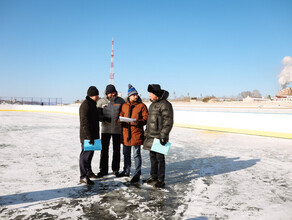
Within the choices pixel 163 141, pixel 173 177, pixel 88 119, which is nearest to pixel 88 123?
pixel 88 119

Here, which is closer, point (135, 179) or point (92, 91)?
point (92, 91)

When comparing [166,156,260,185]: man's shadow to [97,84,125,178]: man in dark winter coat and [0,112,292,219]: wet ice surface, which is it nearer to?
[0,112,292,219]: wet ice surface

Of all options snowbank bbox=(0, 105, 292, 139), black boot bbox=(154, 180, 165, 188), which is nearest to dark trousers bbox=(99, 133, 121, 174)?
black boot bbox=(154, 180, 165, 188)

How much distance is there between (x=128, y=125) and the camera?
15.2 ft

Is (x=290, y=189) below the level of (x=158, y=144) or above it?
below

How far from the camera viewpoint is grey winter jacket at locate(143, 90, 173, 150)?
163 inches

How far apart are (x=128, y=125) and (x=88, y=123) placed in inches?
30.2

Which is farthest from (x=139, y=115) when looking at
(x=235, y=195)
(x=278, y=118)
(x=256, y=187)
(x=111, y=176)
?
(x=278, y=118)

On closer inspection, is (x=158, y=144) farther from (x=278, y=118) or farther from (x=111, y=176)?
(x=278, y=118)

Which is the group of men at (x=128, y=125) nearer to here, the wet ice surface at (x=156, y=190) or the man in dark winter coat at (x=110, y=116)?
the man in dark winter coat at (x=110, y=116)

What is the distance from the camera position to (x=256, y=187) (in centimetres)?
448

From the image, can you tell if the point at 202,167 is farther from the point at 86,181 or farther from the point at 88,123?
the point at 88,123

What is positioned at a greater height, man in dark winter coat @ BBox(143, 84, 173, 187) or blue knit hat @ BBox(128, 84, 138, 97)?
blue knit hat @ BBox(128, 84, 138, 97)

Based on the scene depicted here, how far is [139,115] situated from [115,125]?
57 centimetres
